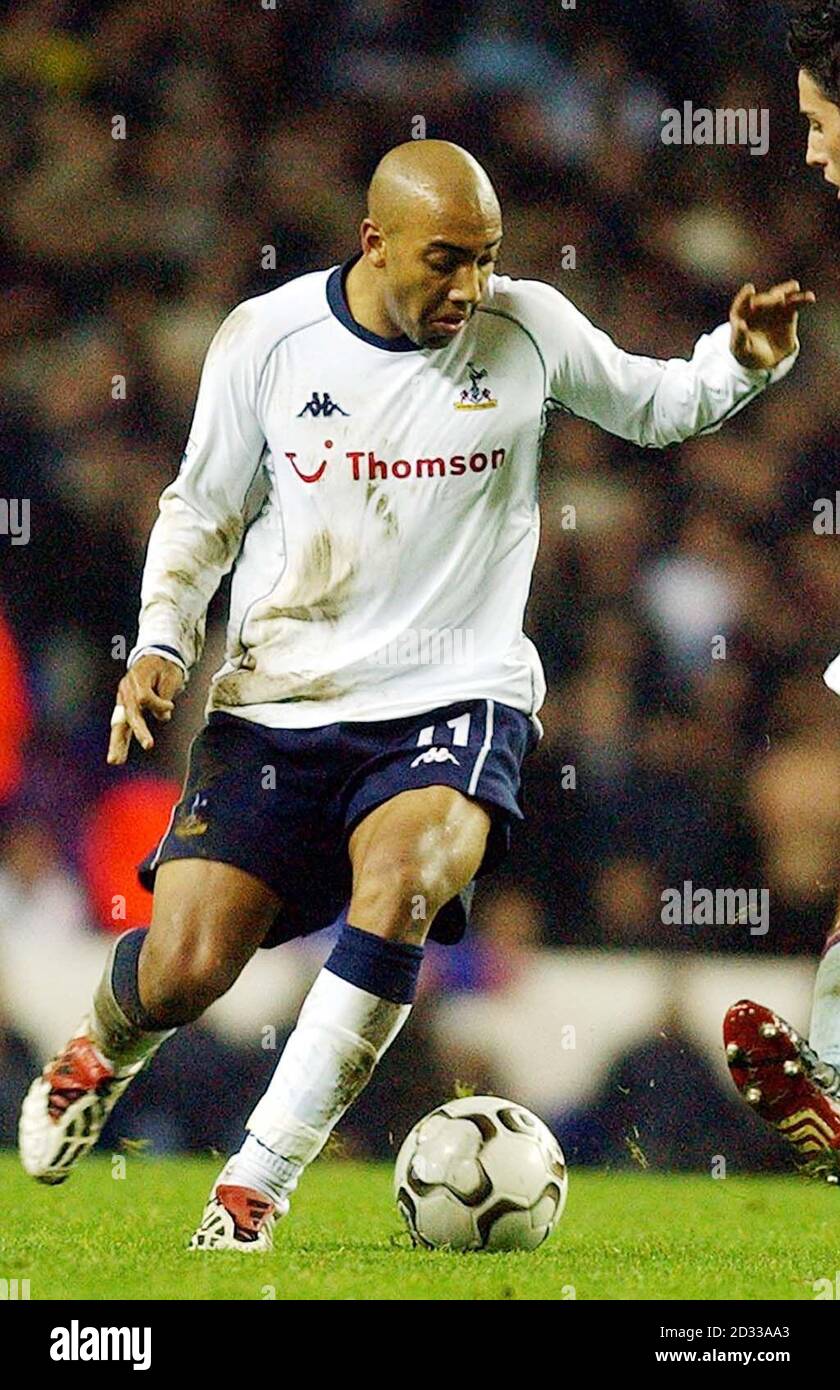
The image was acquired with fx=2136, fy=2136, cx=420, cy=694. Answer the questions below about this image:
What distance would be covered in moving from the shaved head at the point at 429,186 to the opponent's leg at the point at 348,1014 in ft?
3.83

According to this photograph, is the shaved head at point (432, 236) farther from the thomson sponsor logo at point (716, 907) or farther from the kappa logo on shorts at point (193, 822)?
the thomson sponsor logo at point (716, 907)

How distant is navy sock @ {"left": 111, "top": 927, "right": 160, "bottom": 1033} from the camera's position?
4.30 meters

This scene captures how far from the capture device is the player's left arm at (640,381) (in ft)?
13.8

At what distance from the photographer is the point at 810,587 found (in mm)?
5871

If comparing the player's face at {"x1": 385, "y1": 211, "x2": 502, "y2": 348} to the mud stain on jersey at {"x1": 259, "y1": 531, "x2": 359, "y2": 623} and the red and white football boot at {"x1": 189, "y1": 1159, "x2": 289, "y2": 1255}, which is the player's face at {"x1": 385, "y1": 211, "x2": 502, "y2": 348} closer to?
the mud stain on jersey at {"x1": 259, "y1": 531, "x2": 359, "y2": 623}

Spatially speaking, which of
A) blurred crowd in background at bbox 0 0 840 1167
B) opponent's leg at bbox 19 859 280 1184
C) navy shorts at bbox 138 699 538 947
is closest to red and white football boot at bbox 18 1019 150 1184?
opponent's leg at bbox 19 859 280 1184

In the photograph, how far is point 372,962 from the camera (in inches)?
150

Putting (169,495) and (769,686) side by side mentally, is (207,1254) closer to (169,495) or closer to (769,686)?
(169,495)

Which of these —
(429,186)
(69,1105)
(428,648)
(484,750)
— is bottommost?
(69,1105)

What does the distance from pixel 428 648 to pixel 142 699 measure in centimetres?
61

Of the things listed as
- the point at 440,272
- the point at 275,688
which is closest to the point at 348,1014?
the point at 275,688

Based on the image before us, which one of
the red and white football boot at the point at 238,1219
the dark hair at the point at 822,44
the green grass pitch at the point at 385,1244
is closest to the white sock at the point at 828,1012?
the green grass pitch at the point at 385,1244

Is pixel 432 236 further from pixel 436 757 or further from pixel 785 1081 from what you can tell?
pixel 785 1081

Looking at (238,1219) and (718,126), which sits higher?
(718,126)
